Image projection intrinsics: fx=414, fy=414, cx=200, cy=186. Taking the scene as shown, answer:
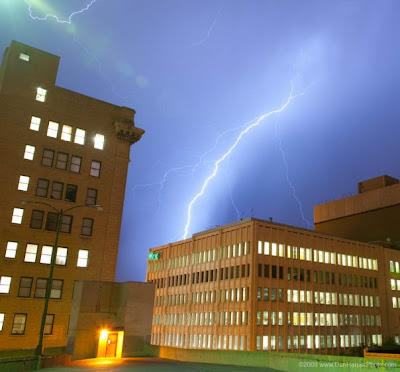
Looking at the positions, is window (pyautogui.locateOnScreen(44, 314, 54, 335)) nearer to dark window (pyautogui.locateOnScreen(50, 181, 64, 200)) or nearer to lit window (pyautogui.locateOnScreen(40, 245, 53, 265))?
lit window (pyautogui.locateOnScreen(40, 245, 53, 265))

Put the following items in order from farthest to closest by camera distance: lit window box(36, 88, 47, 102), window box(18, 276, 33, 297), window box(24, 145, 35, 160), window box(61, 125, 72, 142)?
1. window box(61, 125, 72, 142)
2. lit window box(36, 88, 47, 102)
3. window box(24, 145, 35, 160)
4. window box(18, 276, 33, 297)

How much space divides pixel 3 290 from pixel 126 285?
13349 millimetres

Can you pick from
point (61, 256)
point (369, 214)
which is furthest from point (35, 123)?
point (369, 214)

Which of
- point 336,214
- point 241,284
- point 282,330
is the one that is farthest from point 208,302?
point 336,214

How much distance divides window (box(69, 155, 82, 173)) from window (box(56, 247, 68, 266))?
852 centimetres

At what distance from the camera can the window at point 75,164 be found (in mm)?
44969

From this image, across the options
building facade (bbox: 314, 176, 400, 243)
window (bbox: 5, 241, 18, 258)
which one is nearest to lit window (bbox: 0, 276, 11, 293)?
window (bbox: 5, 241, 18, 258)

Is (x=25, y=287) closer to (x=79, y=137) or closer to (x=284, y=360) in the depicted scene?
(x=79, y=137)

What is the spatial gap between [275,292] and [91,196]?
37.6 m

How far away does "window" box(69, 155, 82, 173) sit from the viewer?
148 ft

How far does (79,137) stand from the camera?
45875 mm

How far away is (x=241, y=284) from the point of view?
6838 centimetres

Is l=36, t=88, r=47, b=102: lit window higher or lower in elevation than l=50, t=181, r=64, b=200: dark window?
higher

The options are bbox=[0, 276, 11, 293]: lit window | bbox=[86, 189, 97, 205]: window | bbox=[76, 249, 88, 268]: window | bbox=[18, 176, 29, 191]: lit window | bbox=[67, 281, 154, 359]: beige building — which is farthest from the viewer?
bbox=[86, 189, 97, 205]: window
